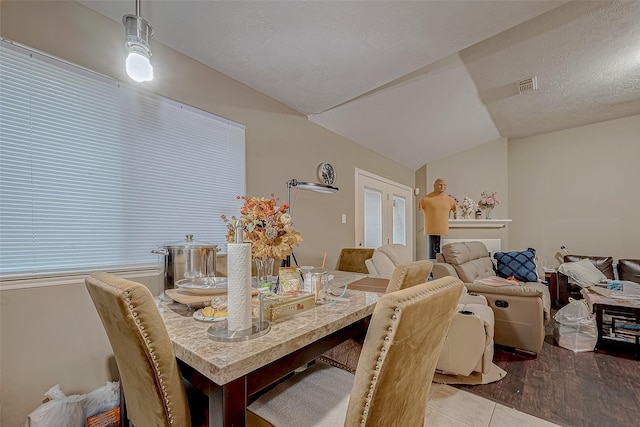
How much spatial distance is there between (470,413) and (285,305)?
61.9 inches

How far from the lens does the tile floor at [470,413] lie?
160 cm

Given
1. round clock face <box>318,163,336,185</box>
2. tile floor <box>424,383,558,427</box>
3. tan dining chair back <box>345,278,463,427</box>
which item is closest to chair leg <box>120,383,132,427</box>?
tan dining chair back <box>345,278,463,427</box>

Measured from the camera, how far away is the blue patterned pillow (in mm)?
3719

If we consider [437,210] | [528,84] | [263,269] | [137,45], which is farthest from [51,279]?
[528,84]

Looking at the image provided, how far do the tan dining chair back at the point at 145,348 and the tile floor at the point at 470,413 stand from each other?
1.53m

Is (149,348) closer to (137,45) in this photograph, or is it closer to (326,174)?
(137,45)

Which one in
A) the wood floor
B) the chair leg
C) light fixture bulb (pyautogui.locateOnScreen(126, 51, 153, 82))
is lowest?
the wood floor

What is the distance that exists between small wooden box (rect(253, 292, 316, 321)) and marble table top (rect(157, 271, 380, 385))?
21mm

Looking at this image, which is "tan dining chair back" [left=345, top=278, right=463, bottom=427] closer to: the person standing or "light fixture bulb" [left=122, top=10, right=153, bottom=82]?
"light fixture bulb" [left=122, top=10, right=153, bottom=82]

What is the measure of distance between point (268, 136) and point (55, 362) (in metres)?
2.14

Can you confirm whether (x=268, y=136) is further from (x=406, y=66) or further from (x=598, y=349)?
(x=598, y=349)

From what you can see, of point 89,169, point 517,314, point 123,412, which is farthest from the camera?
point 517,314

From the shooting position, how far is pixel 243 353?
72cm

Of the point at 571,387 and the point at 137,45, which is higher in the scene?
the point at 137,45
